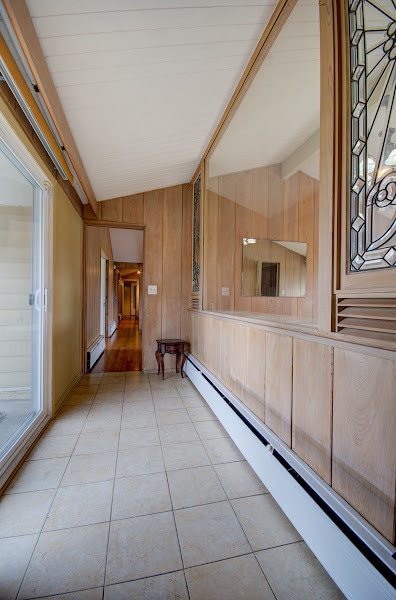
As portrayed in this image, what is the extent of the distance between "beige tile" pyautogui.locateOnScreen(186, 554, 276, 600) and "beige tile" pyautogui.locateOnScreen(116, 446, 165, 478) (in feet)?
2.21

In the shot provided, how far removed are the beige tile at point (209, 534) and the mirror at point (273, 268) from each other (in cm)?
261

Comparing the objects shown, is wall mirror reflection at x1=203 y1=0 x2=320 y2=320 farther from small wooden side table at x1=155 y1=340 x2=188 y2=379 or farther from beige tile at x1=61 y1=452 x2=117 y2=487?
beige tile at x1=61 y1=452 x2=117 y2=487

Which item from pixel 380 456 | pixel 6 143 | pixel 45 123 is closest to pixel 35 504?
pixel 380 456

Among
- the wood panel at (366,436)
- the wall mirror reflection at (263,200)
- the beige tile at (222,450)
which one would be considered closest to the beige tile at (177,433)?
the beige tile at (222,450)

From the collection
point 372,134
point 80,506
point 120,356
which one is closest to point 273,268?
point 372,134

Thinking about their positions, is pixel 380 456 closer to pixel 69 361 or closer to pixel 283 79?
pixel 283 79

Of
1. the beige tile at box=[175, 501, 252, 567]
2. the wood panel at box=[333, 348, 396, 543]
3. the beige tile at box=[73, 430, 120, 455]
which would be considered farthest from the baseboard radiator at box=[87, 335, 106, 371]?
the wood panel at box=[333, 348, 396, 543]

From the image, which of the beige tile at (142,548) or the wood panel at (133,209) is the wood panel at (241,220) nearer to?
the wood panel at (133,209)

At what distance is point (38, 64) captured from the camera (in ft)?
4.38

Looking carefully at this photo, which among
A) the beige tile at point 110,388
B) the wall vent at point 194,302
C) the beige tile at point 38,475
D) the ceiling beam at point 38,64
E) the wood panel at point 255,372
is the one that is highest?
the ceiling beam at point 38,64

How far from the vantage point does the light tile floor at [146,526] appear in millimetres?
990

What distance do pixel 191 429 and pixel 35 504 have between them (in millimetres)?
1154

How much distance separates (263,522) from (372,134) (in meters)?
1.77

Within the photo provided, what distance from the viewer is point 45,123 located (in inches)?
68.4
